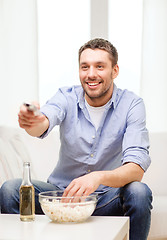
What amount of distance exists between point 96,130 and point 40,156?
0.71 m

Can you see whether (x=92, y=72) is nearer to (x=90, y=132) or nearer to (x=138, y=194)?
(x=90, y=132)

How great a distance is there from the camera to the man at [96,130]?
1838 mm

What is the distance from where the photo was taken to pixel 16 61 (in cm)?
331

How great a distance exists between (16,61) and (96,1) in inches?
28.5

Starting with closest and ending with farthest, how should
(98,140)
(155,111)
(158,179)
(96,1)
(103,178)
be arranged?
1. (103,178)
2. (98,140)
3. (158,179)
4. (155,111)
5. (96,1)


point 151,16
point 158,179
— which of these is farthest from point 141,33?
point 158,179

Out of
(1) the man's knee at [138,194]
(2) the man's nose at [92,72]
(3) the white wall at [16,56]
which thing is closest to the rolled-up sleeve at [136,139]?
(1) the man's knee at [138,194]

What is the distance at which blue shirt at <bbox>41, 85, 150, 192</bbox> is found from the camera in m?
2.01

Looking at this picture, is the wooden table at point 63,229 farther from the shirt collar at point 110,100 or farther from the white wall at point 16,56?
the white wall at point 16,56

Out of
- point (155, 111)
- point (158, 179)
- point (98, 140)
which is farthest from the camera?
point (155, 111)

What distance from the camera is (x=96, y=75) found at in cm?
204

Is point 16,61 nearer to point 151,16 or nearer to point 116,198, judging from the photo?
point 151,16

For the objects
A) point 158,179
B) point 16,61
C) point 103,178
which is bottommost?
point 158,179

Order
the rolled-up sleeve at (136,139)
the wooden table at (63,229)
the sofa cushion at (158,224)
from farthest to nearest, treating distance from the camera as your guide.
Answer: the sofa cushion at (158,224) → the rolled-up sleeve at (136,139) → the wooden table at (63,229)
